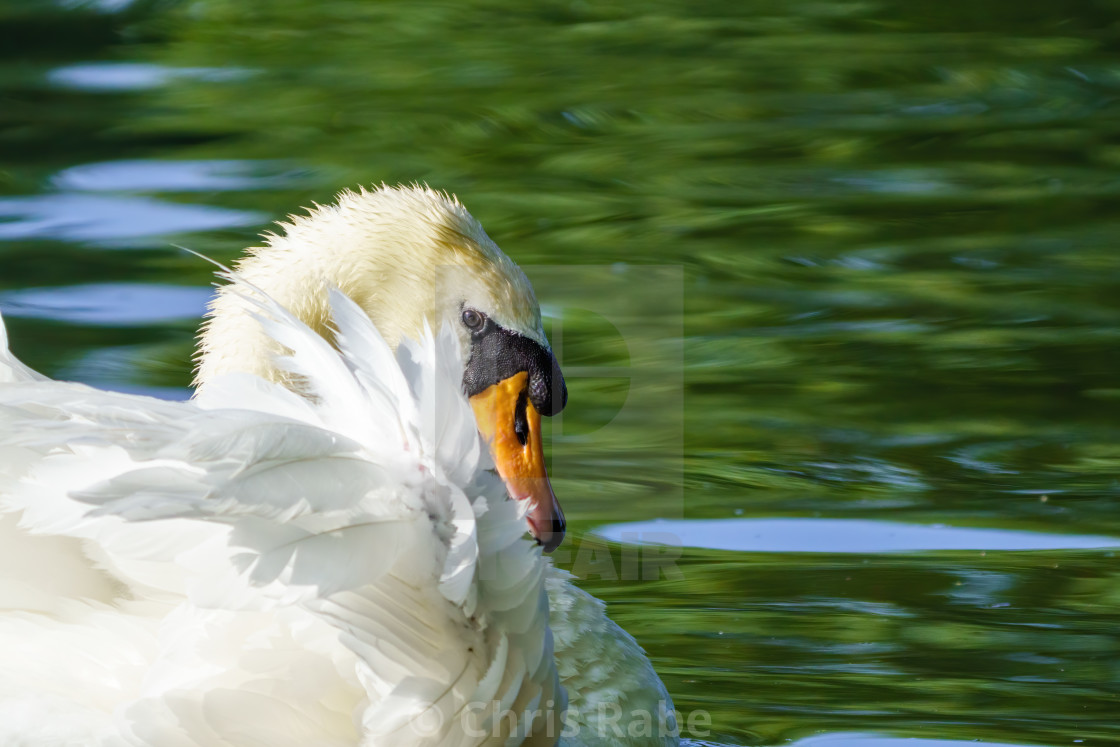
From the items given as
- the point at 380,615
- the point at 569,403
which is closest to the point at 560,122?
the point at 569,403

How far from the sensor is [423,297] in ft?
12.8

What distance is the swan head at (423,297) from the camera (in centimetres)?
377

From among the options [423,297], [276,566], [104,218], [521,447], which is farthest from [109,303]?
[276,566]

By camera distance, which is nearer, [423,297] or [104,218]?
[423,297]

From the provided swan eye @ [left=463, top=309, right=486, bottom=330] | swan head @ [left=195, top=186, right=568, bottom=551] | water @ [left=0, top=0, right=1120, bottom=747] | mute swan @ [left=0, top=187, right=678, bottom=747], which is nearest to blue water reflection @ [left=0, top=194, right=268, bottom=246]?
water @ [left=0, top=0, right=1120, bottom=747]

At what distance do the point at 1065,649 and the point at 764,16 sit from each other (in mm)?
6752

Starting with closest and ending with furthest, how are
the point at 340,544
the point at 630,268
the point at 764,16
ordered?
the point at 340,544 < the point at 630,268 < the point at 764,16

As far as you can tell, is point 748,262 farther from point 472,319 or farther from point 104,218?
point 472,319

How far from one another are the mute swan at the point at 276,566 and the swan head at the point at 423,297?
1.10 m

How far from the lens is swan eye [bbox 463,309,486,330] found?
3.80m

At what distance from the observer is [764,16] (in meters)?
10.1

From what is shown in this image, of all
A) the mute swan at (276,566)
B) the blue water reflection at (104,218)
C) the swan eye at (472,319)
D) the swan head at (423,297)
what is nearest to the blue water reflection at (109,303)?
the blue water reflection at (104,218)

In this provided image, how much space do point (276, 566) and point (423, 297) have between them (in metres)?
1.65

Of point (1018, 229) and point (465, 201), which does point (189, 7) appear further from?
point (1018, 229)
